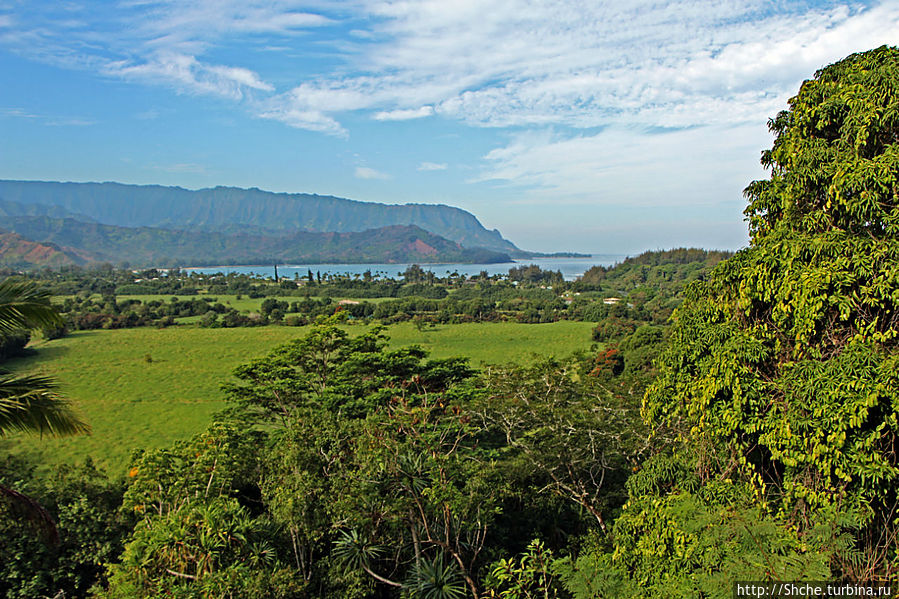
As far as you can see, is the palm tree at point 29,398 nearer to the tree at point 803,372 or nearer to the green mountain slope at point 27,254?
the tree at point 803,372

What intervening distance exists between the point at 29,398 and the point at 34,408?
10 cm

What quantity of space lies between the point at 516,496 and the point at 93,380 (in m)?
31.1

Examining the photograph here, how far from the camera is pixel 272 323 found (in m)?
57.1

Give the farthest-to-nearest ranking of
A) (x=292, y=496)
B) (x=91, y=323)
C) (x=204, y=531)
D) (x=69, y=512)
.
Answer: (x=91, y=323)
(x=69, y=512)
(x=292, y=496)
(x=204, y=531)

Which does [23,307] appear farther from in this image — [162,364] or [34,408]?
[162,364]

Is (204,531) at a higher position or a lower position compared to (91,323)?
higher

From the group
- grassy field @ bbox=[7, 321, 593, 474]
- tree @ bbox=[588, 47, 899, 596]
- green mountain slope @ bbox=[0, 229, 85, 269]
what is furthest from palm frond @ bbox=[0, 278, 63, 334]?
green mountain slope @ bbox=[0, 229, 85, 269]

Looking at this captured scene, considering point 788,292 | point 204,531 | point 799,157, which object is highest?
point 799,157

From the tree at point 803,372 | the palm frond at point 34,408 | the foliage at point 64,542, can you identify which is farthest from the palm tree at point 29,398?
the tree at point 803,372

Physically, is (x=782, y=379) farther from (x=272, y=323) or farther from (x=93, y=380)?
(x=272, y=323)

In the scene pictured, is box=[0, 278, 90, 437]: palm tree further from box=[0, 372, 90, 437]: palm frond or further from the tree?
the tree

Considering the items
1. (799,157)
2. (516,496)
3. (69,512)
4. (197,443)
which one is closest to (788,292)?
(799,157)

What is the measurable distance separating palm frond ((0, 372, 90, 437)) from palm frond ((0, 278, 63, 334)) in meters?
0.49

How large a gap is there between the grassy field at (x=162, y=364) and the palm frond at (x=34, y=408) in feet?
36.3
